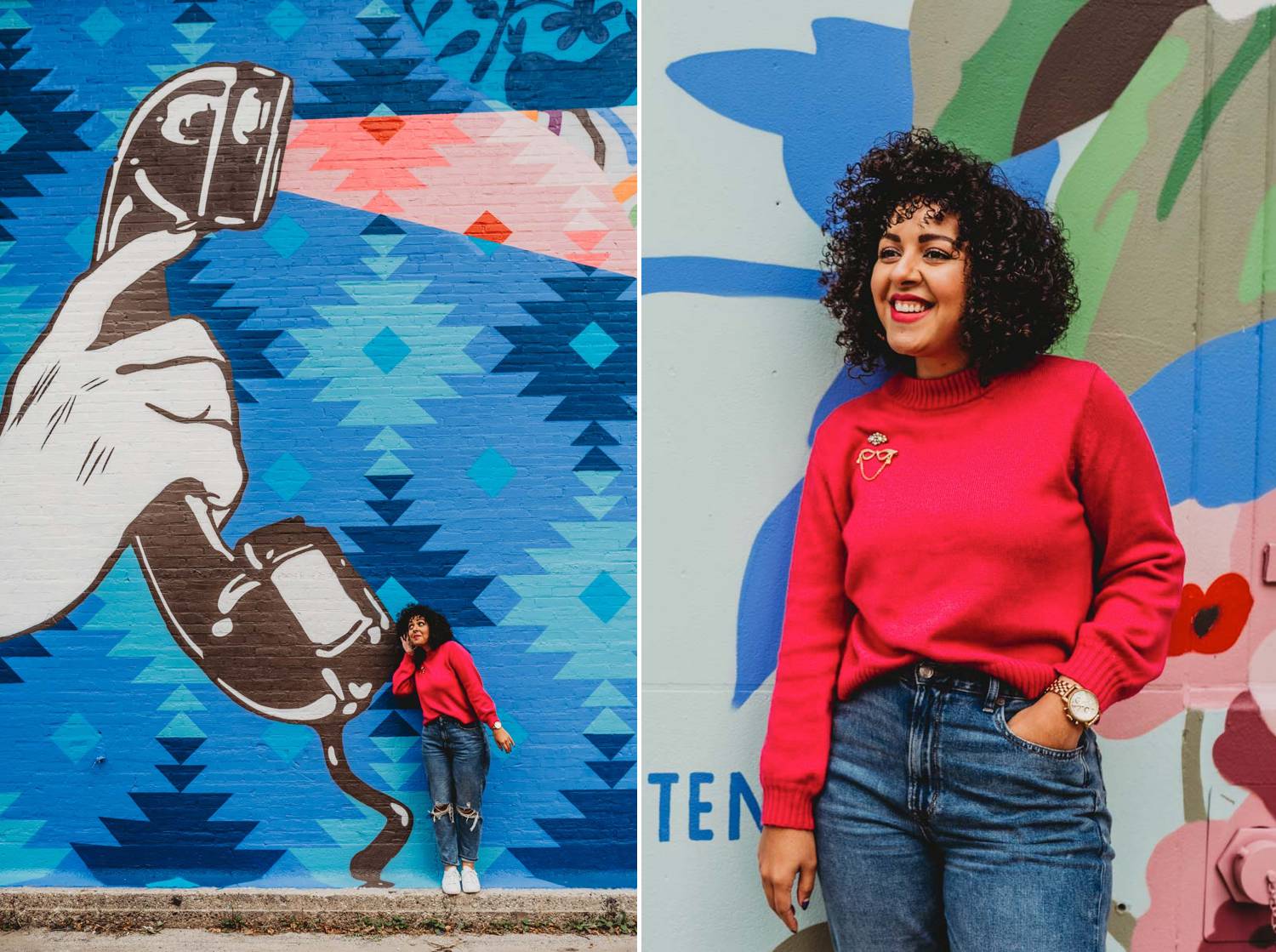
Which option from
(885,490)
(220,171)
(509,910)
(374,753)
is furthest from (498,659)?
(885,490)

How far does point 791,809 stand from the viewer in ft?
5.38

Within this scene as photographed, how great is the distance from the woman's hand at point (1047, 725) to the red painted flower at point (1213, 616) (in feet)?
2.30

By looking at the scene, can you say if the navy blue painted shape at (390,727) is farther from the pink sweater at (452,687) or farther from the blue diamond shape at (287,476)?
the blue diamond shape at (287,476)

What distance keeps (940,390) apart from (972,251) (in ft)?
0.75

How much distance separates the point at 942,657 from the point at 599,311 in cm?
470

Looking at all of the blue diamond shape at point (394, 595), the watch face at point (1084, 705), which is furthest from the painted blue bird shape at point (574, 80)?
the watch face at point (1084, 705)

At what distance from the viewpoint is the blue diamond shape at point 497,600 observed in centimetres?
601

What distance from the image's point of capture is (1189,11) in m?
1.99

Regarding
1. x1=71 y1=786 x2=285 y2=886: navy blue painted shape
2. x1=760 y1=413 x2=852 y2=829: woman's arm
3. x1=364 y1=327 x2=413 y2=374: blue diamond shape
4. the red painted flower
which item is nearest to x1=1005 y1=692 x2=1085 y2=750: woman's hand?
x1=760 y1=413 x2=852 y2=829: woman's arm

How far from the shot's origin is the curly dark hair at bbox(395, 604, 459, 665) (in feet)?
19.1

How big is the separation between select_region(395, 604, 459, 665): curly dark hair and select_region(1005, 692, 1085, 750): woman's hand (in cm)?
Result: 474

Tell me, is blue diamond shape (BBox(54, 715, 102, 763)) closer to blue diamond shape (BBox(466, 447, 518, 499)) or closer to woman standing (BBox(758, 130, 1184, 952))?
blue diamond shape (BBox(466, 447, 518, 499))

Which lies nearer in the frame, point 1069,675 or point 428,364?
point 1069,675

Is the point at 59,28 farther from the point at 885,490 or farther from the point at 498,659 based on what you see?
the point at 885,490
